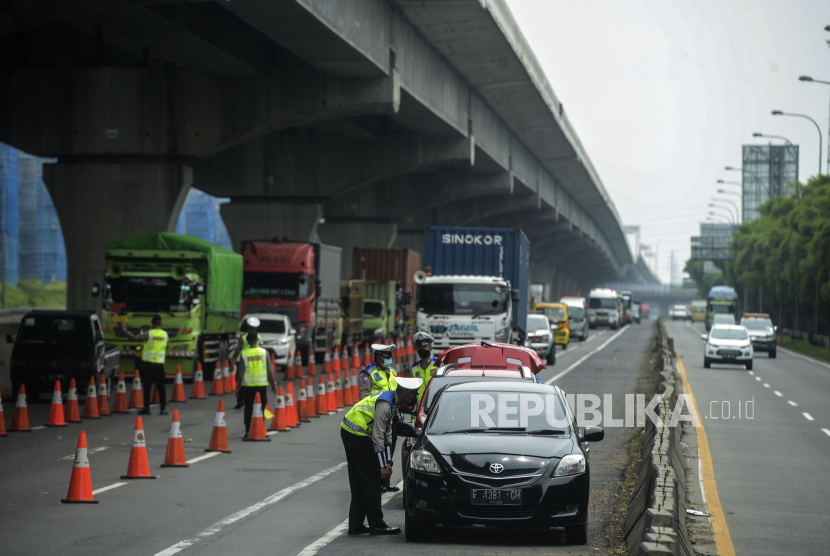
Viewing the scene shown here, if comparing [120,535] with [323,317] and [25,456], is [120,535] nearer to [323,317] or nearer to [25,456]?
[25,456]

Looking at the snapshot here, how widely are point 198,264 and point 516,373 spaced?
646 inches

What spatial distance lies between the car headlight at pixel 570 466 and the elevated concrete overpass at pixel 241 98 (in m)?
13.4

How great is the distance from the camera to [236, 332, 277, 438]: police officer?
1780 cm

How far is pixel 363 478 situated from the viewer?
397 inches

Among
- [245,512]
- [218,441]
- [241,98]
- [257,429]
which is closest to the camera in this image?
[245,512]

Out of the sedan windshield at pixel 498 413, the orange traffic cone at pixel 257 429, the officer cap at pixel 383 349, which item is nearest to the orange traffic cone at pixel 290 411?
the orange traffic cone at pixel 257 429

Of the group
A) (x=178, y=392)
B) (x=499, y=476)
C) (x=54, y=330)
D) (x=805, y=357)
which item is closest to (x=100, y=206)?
(x=178, y=392)

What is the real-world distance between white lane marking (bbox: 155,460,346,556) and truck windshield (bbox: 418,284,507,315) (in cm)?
1363

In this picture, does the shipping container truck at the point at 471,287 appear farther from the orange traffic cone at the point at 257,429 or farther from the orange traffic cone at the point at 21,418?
the orange traffic cone at the point at 21,418

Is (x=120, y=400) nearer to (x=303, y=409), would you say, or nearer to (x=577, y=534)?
(x=303, y=409)

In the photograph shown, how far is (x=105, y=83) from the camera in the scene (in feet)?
100

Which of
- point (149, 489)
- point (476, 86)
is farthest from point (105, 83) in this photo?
point (149, 489)

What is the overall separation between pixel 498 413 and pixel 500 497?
1267 mm

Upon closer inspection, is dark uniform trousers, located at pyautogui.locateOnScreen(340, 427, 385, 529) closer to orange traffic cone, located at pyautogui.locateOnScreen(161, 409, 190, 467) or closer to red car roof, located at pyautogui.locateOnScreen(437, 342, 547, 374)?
orange traffic cone, located at pyautogui.locateOnScreen(161, 409, 190, 467)
